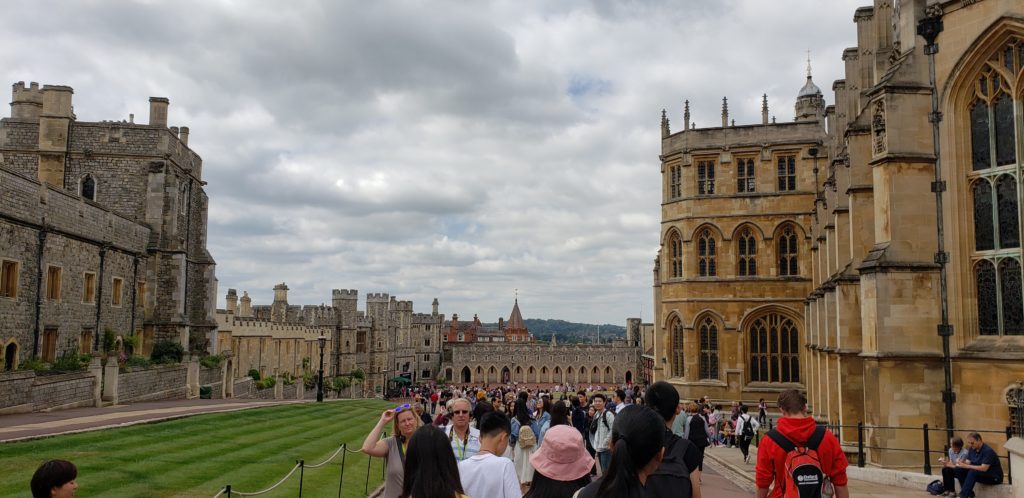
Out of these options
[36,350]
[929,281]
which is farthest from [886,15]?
[36,350]

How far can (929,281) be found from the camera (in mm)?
14422

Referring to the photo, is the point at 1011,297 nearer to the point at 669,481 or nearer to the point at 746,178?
the point at 669,481

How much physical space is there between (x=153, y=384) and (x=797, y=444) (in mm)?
26923

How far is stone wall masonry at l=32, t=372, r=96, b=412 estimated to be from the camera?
19.8 m

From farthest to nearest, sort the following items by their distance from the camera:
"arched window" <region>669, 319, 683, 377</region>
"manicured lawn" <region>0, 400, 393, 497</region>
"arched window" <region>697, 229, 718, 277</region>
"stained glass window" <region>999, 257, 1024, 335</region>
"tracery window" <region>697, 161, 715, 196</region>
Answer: "arched window" <region>669, 319, 683, 377</region>, "tracery window" <region>697, 161, 715, 196</region>, "arched window" <region>697, 229, 718, 277</region>, "stained glass window" <region>999, 257, 1024, 335</region>, "manicured lawn" <region>0, 400, 393, 497</region>

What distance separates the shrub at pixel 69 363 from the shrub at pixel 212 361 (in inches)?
346

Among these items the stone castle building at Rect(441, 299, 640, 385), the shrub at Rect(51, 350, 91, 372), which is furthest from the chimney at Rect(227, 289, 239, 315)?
the stone castle building at Rect(441, 299, 640, 385)

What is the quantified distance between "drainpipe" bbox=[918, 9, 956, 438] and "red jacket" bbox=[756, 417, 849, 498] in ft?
33.1

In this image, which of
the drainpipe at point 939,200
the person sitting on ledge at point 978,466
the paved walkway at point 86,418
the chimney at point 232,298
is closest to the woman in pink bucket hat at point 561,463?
the person sitting on ledge at point 978,466

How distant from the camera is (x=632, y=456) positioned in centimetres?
381

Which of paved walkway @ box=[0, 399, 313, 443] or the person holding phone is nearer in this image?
the person holding phone

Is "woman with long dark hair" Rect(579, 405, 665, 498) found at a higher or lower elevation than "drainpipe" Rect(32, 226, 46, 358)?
lower

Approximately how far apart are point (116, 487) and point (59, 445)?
4216 millimetres

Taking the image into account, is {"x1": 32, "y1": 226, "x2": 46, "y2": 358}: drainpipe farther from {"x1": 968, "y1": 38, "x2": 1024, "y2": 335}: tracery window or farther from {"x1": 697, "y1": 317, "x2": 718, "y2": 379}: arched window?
{"x1": 968, "y1": 38, "x2": 1024, "y2": 335}: tracery window
